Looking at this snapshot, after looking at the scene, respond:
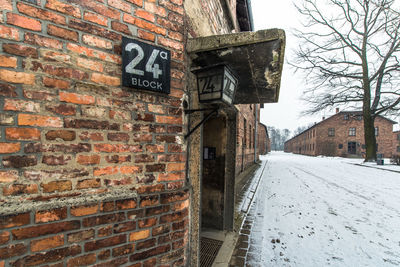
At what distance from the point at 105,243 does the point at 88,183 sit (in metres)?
0.46

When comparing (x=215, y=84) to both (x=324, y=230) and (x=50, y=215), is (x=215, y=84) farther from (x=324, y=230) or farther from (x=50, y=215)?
(x=324, y=230)

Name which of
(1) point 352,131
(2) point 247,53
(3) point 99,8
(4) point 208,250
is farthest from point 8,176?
(1) point 352,131

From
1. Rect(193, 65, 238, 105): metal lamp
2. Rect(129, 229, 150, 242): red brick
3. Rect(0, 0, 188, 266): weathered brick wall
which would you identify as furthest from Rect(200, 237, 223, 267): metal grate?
Rect(193, 65, 238, 105): metal lamp

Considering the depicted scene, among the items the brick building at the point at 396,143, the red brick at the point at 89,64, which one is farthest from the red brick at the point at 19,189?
the brick building at the point at 396,143

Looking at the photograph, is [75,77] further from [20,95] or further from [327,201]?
[327,201]

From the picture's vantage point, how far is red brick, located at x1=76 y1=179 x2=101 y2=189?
1.22 metres

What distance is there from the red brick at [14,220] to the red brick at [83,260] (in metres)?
0.38

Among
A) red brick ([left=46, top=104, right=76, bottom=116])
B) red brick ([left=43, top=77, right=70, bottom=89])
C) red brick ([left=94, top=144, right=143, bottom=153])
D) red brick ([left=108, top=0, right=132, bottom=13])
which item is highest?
Result: red brick ([left=108, top=0, right=132, bottom=13])

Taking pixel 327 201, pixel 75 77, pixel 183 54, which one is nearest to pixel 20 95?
pixel 75 77

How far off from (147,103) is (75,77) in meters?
0.50

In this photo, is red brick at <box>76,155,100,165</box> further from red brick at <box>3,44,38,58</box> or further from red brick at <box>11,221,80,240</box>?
red brick at <box>3,44,38,58</box>

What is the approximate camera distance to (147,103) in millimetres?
1476

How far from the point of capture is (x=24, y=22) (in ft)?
3.51

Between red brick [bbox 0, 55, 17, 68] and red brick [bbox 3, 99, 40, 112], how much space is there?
20cm
